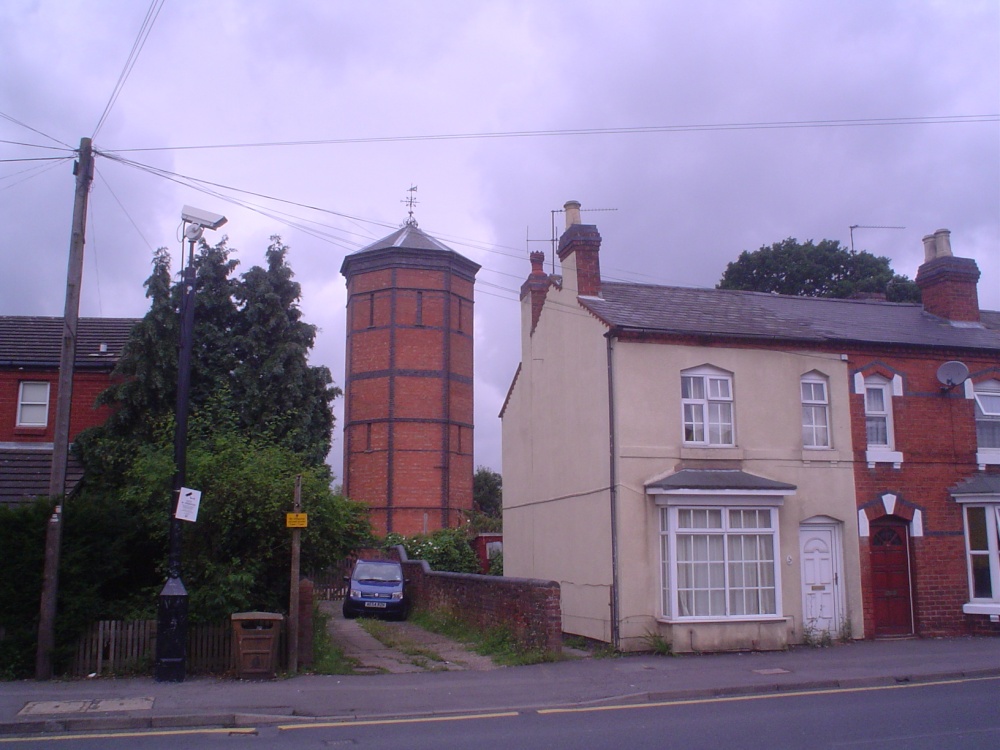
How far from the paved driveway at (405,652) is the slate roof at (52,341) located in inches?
352

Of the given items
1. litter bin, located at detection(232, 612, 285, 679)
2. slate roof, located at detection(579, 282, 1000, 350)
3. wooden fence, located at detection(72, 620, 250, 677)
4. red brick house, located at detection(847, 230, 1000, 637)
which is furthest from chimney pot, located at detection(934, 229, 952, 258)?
wooden fence, located at detection(72, 620, 250, 677)

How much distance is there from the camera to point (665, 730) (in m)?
10.3

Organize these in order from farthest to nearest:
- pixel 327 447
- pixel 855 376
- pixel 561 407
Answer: pixel 327 447 → pixel 561 407 → pixel 855 376

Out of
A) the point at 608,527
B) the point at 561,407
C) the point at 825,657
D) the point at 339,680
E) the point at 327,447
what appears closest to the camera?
the point at 339,680

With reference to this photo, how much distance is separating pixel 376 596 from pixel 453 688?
12058 mm

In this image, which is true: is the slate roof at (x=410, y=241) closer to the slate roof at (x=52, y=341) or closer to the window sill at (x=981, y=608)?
the slate roof at (x=52, y=341)

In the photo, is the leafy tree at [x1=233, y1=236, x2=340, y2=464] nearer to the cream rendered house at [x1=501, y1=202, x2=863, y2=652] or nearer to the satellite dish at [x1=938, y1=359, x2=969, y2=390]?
the cream rendered house at [x1=501, y1=202, x2=863, y2=652]

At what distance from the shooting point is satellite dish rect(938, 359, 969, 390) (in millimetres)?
19703

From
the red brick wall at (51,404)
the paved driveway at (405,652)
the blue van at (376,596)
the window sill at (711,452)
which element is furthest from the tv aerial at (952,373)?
the red brick wall at (51,404)

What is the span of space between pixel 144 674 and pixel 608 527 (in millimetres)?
8748

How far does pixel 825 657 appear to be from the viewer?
16.5m

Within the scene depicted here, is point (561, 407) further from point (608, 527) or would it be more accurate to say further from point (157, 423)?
point (157, 423)

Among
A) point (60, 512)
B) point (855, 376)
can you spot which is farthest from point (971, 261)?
point (60, 512)

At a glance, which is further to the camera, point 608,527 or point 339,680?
point 608,527
